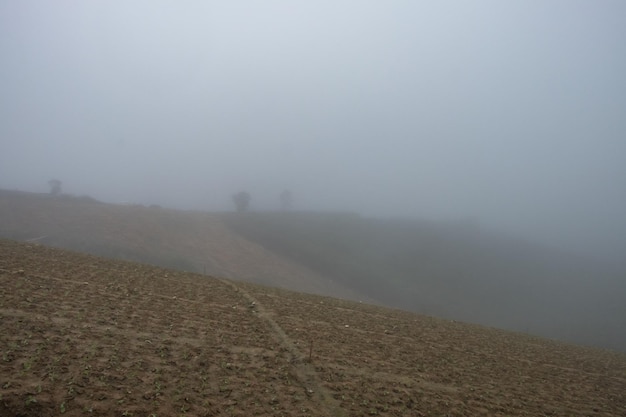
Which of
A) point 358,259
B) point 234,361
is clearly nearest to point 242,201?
point 358,259

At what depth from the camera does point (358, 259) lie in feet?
236

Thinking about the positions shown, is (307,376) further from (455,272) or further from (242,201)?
(242,201)

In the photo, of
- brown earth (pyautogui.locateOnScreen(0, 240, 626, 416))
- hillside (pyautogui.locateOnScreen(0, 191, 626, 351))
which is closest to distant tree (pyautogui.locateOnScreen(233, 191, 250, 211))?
hillside (pyautogui.locateOnScreen(0, 191, 626, 351))

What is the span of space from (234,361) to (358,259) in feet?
206

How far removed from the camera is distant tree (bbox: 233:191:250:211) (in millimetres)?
113875

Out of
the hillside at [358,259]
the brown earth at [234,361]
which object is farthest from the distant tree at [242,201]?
the brown earth at [234,361]

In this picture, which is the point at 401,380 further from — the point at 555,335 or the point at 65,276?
the point at 555,335

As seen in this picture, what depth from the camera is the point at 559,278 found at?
8612cm

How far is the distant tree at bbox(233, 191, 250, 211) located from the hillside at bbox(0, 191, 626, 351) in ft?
78.4

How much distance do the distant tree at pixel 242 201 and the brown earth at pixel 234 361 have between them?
3708 inches

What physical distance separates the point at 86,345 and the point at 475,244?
97.1 m

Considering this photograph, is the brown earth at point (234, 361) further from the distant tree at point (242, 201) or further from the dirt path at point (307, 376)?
the distant tree at point (242, 201)

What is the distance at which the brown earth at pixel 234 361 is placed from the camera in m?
8.20

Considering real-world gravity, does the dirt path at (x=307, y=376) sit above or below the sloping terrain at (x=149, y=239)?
above
